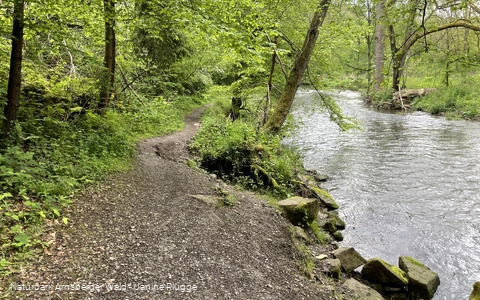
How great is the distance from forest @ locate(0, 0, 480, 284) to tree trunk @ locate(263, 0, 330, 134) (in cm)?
4

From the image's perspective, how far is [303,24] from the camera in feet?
40.7

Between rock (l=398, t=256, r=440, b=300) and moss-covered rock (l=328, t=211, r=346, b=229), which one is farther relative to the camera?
moss-covered rock (l=328, t=211, r=346, b=229)

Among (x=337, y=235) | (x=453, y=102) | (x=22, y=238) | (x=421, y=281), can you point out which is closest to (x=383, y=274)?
(x=421, y=281)

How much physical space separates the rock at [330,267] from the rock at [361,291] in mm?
218

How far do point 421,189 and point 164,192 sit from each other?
7.53 metres

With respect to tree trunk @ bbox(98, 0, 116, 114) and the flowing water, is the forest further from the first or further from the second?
→ the flowing water

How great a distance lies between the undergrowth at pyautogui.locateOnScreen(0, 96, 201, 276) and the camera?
3.57 m

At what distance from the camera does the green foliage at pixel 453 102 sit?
19703 millimetres

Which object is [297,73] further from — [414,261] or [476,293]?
[476,293]

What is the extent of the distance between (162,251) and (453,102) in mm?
23634

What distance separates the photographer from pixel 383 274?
17.9 feet

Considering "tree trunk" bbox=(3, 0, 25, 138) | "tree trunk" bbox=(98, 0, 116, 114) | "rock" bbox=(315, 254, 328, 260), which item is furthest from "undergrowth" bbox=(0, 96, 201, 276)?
"rock" bbox=(315, 254, 328, 260)

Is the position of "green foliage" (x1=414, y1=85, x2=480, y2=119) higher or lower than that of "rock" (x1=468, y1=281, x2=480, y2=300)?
higher

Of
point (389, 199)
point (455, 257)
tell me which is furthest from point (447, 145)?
point (455, 257)
